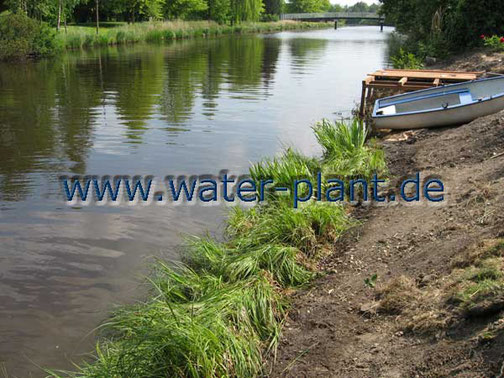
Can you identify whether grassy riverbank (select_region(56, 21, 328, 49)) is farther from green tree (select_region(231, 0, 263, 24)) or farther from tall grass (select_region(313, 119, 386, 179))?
tall grass (select_region(313, 119, 386, 179))

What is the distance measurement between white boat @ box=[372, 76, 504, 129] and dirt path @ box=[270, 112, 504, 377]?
9.58 ft

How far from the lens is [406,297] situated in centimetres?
477

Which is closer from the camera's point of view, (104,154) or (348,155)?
(348,155)

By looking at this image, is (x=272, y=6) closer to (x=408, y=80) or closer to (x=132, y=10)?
(x=132, y=10)

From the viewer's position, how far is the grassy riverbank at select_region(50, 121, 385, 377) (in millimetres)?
4277

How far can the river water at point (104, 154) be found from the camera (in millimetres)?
6035

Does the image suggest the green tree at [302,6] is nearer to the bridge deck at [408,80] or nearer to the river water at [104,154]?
the river water at [104,154]

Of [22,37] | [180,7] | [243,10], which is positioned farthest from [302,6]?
[22,37]

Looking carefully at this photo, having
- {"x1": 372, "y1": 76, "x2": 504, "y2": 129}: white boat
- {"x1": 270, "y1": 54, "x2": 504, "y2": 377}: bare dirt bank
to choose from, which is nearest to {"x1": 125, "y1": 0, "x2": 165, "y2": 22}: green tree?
{"x1": 372, "y1": 76, "x2": 504, "y2": 129}: white boat

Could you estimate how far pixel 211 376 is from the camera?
4172 millimetres

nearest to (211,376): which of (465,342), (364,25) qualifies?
(465,342)

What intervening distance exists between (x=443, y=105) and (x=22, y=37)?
27316 mm

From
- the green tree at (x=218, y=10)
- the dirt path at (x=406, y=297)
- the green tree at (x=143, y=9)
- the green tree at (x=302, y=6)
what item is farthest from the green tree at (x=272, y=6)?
the dirt path at (x=406, y=297)

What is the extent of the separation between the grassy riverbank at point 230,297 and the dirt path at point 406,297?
25cm
